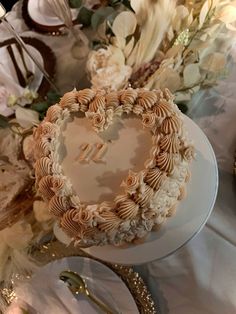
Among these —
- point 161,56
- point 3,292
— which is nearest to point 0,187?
point 3,292

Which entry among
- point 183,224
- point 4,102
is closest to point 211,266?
point 183,224

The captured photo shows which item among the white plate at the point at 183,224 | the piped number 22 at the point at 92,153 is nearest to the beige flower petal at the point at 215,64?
the white plate at the point at 183,224

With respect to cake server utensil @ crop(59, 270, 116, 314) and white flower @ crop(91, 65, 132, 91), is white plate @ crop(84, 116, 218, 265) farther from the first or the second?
white flower @ crop(91, 65, 132, 91)

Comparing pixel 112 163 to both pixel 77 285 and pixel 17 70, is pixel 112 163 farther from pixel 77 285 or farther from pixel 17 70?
pixel 17 70

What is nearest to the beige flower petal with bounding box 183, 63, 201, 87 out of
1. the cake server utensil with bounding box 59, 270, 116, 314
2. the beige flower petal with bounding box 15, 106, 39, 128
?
the beige flower petal with bounding box 15, 106, 39, 128

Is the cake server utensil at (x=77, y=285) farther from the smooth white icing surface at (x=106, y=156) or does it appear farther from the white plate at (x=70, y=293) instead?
the smooth white icing surface at (x=106, y=156)

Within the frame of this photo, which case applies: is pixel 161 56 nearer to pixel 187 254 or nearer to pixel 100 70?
pixel 100 70
